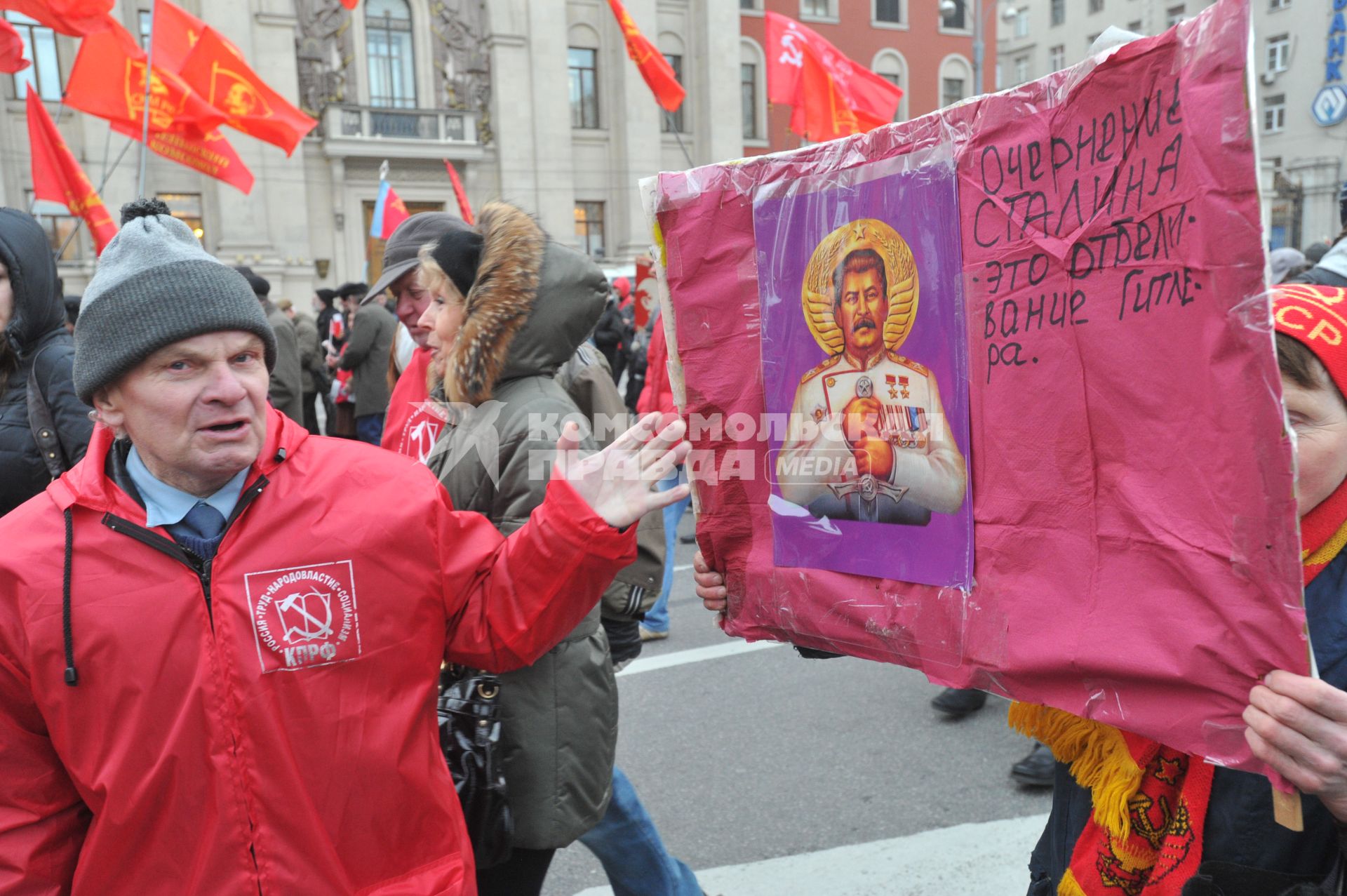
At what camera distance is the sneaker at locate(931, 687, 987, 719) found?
167 inches

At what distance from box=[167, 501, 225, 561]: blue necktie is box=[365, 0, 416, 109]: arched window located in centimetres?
2883

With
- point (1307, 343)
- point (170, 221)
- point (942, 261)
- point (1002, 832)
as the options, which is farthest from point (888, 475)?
point (1002, 832)

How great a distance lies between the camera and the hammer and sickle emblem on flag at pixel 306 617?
1.57 meters

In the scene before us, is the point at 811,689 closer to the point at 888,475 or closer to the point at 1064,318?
the point at 888,475

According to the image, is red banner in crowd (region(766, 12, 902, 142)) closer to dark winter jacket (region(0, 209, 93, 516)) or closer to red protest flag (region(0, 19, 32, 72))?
red protest flag (region(0, 19, 32, 72))

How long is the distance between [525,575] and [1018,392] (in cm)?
88

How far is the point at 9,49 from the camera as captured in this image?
19.5ft

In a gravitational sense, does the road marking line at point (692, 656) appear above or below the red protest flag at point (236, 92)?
below

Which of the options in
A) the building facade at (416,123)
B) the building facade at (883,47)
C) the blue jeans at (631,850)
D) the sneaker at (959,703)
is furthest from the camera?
the building facade at (883,47)

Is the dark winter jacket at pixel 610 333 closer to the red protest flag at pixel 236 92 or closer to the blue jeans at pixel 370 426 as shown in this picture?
the blue jeans at pixel 370 426

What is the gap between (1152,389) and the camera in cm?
123

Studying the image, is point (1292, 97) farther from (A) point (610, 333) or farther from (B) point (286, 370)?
(B) point (286, 370)

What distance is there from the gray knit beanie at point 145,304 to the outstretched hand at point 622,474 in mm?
605

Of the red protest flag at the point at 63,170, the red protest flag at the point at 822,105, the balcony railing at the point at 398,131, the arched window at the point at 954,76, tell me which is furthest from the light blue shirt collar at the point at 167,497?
the arched window at the point at 954,76
